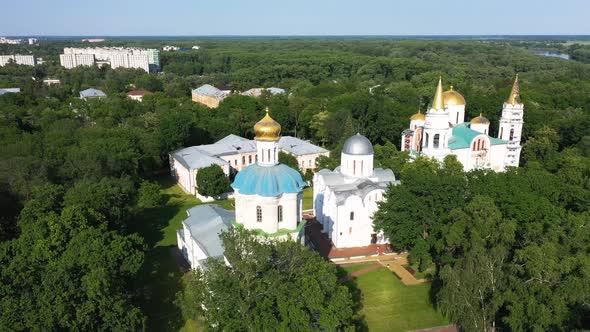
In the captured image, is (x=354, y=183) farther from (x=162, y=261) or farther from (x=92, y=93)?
(x=92, y=93)

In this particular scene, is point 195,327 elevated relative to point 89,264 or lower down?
lower down

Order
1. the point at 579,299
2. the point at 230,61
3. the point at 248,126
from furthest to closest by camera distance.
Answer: the point at 230,61
the point at 248,126
the point at 579,299

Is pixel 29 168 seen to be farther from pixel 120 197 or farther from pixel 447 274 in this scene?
pixel 447 274

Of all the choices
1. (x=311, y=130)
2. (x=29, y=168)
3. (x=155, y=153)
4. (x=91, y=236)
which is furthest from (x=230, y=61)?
(x=91, y=236)

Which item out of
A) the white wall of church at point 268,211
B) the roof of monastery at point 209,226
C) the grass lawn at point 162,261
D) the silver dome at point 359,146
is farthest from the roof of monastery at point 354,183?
the grass lawn at point 162,261

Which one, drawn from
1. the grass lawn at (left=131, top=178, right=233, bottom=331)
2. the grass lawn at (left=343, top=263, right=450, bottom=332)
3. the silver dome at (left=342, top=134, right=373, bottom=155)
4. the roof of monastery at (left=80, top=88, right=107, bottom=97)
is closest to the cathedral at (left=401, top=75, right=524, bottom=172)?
the silver dome at (left=342, top=134, right=373, bottom=155)

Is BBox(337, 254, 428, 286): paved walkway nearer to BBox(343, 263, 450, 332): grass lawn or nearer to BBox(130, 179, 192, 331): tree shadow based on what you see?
BBox(343, 263, 450, 332): grass lawn
